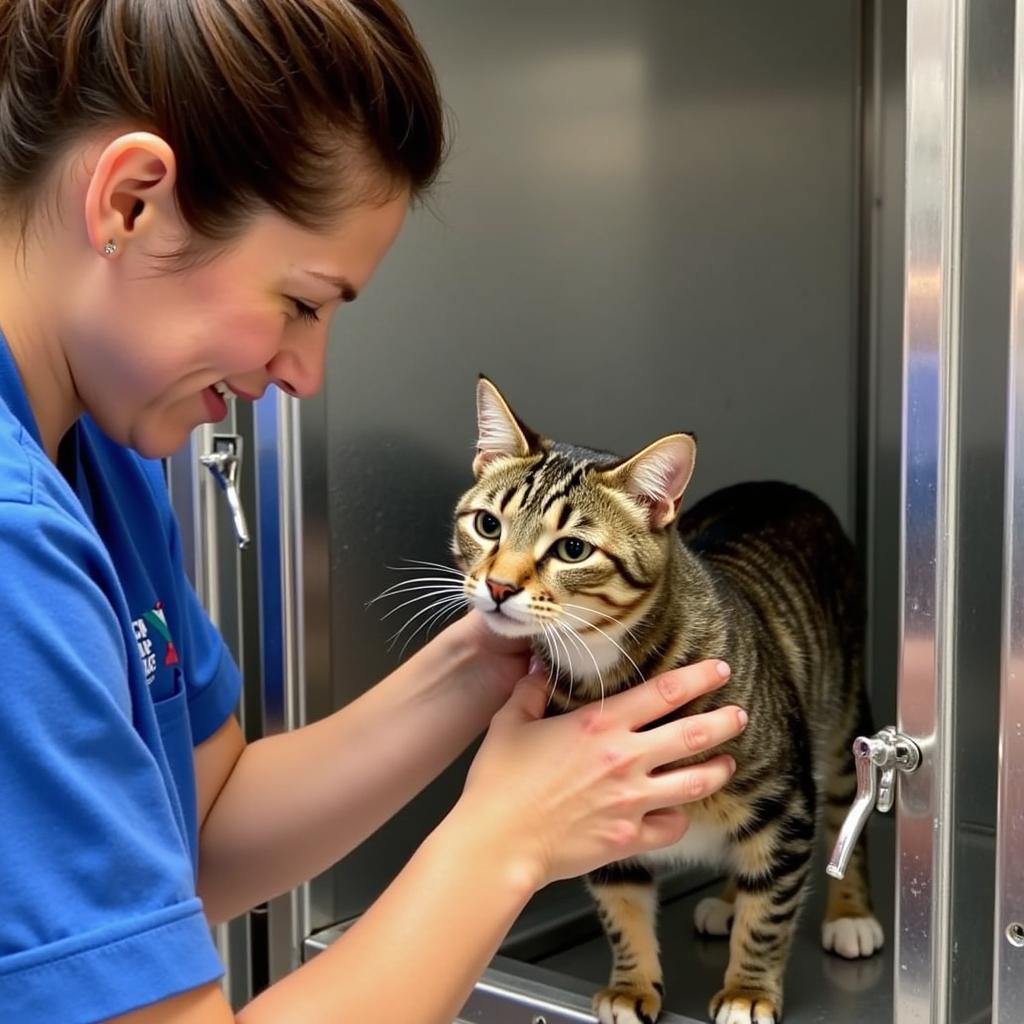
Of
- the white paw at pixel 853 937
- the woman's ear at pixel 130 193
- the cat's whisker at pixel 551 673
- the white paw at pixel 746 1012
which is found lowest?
the white paw at pixel 853 937

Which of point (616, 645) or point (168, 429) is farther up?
point (168, 429)

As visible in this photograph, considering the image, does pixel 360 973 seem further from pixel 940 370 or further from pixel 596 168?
pixel 596 168

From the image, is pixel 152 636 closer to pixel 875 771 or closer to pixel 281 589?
pixel 281 589

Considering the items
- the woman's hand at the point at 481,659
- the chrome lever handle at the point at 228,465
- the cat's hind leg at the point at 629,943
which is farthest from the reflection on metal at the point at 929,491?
the chrome lever handle at the point at 228,465

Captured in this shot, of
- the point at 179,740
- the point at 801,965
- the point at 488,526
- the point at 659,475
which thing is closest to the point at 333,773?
the point at 179,740

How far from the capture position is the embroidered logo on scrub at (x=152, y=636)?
2.88 ft

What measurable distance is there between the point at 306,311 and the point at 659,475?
1.19 feet

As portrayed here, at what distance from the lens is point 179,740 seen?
911 millimetres

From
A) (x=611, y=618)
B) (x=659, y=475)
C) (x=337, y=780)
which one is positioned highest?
(x=659, y=475)

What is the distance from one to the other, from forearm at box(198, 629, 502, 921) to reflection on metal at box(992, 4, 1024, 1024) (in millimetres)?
427

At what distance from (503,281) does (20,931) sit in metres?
0.85

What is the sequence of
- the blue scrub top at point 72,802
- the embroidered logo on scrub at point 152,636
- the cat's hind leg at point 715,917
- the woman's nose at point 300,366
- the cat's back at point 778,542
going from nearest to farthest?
the blue scrub top at point 72,802 < the woman's nose at point 300,366 < the embroidered logo on scrub at point 152,636 < the cat's hind leg at point 715,917 < the cat's back at point 778,542

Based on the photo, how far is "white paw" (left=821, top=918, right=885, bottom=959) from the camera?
3.69 ft

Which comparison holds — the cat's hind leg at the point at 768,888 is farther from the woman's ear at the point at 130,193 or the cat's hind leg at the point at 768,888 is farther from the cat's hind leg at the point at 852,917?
the woman's ear at the point at 130,193
